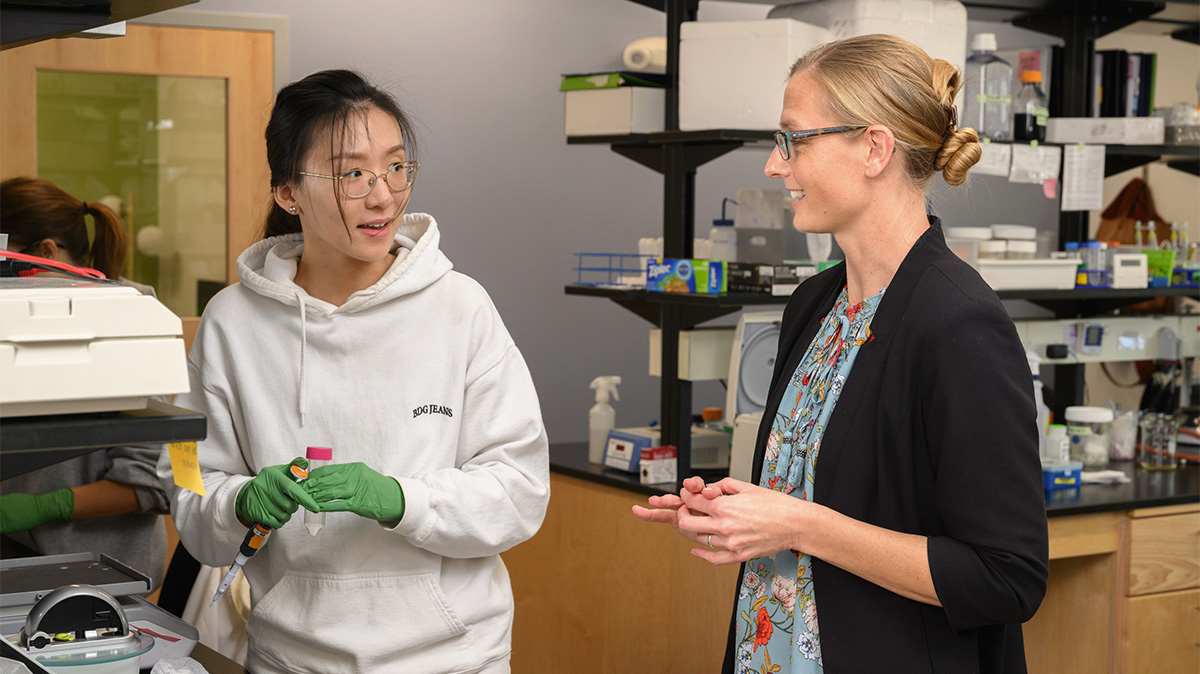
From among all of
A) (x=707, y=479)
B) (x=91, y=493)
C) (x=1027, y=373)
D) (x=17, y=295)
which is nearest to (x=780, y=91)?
(x=707, y=479)

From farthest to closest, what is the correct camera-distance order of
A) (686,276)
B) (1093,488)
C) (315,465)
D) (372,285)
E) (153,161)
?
(153,161) < (1093,488) < (686,276) < (372,285) < (315,465)

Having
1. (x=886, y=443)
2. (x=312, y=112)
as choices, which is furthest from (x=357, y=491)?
(x=886, y=443)

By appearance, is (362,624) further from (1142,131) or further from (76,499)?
(1142,131)

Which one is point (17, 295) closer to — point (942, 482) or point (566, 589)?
point (942, 482)

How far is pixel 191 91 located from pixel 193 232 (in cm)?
49

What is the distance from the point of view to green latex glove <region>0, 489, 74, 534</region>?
2111mm

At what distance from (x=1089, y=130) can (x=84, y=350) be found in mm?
3211

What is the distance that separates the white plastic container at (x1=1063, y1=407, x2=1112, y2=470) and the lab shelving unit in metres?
0.31

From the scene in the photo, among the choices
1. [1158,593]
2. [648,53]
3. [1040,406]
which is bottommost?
[1158,593]

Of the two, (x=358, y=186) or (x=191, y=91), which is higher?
(x=191, y=91)

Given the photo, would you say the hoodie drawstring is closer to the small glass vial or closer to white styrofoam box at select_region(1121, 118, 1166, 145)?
the small glass vial

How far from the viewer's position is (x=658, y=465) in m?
2.97

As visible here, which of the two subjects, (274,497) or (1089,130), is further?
(1089,130)

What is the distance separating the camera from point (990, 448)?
1.28 m
